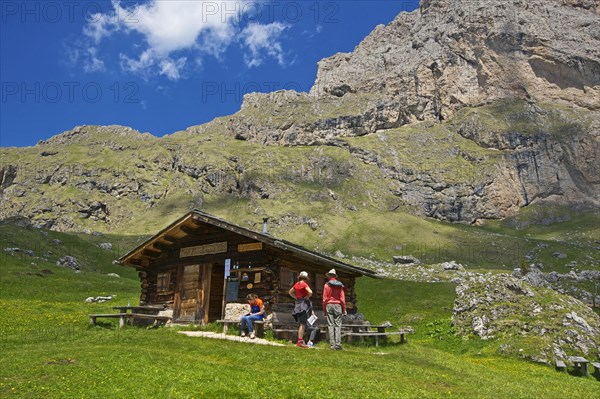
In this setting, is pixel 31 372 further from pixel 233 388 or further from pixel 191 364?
pixel 233 388

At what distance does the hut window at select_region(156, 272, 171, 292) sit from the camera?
1252 inches

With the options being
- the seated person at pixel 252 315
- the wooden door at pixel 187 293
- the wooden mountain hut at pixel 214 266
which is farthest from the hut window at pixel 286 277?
the wooden door at pixel 187 293

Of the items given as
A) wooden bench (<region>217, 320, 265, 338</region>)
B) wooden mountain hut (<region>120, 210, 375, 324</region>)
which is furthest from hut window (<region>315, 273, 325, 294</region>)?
wooden bench (<region>217, 320, 265, 338</region>)

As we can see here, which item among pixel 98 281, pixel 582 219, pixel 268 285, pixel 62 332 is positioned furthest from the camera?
pixel 582 219

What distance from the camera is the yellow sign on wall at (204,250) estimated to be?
96.7 feet

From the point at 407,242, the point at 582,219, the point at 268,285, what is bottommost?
the point at 268,285

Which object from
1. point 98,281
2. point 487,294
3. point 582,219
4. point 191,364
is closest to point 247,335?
point 191,364

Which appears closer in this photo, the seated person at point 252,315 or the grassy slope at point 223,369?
the grassy slope at point 223,369

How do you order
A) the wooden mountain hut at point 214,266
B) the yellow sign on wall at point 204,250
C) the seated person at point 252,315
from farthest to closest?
the yellow sign on wall at point 204,250
the wooden mountain hut at point 214,266
the seated person at point 252,315

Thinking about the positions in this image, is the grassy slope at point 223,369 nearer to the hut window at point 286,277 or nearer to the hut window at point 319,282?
the hut window at point 286,277

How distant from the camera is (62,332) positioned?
24672 millimetres

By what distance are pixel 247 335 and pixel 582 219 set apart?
684ft

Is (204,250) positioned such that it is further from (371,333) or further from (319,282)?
(371,333)

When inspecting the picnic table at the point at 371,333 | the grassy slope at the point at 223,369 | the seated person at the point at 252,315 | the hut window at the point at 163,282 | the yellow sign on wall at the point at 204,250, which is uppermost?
the yellow sign on wall at the point at 204,250
